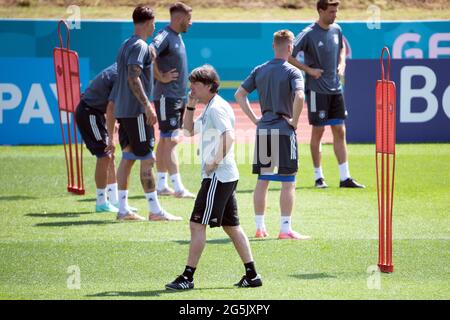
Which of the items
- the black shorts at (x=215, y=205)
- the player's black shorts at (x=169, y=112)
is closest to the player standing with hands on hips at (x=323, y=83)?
the player's black shorts at (x=169, y=112)

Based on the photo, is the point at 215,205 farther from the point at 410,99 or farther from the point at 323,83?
the point at 410,99

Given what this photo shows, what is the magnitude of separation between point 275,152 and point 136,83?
6.17 ft

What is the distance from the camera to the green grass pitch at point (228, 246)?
877 cm

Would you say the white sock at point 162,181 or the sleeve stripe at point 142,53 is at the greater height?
the sleeve stripe at point 142,53

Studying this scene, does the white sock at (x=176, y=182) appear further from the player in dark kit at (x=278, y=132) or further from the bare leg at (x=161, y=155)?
the player in dark kit at (x=278, y=132)

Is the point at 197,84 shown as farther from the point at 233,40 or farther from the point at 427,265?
the point at 233,40

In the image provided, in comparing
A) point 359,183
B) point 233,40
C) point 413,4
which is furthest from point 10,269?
point 413,4

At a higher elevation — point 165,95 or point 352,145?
point 165,95

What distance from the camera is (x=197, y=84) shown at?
885 cm

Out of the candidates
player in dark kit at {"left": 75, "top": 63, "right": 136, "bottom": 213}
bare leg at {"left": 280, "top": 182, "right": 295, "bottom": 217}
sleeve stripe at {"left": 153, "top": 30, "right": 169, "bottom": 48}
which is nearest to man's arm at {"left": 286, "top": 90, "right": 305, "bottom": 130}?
bare leg at {"left": 280, "top": 182, "right": 295, "bottom": 217}

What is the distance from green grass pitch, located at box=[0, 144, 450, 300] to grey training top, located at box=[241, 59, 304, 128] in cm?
131

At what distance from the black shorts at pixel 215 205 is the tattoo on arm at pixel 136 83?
3178 millimetres

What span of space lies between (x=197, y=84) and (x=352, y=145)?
1058cm
